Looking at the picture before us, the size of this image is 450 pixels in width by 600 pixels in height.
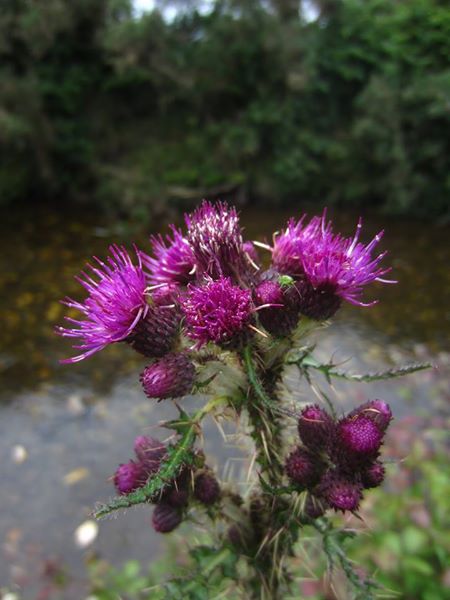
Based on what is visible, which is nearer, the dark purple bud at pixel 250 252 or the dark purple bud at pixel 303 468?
the dark purple bud at pixel 303 468

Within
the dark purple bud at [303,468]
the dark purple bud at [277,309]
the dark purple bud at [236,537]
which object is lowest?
the dark purple bud at [236,537]

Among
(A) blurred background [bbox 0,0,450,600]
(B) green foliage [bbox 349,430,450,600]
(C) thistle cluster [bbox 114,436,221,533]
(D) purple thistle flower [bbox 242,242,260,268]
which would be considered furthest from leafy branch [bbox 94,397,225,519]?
(A) blurred background [bbox 0,0,450,600]

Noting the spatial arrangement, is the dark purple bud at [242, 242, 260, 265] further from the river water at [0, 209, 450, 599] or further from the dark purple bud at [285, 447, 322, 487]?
the river water at [0, 209, 450, 599]

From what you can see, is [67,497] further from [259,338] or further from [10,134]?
[10,134]

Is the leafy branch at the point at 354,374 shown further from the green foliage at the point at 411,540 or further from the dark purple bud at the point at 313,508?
the green foliage at the point at 411,540

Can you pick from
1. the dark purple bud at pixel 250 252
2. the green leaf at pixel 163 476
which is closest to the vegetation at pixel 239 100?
the dark purple bud at pixel 250 252

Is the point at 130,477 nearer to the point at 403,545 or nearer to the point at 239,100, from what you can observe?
the point at 403,545

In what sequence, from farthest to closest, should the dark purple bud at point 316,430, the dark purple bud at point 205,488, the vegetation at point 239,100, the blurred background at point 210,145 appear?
the vegetation at point 239,100, the blurred background at point 210,145, the dark purple bud at point 205,488, the dark purple bud at point 316,430
